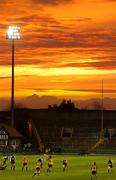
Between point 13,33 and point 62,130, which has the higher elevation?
point 13,33

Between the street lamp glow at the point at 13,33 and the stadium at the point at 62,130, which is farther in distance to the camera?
the stadium at the point at 62,130

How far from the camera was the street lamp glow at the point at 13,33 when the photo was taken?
13835 cm

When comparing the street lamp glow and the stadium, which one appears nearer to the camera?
the street lamp glow

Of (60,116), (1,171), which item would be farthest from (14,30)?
(1,171)

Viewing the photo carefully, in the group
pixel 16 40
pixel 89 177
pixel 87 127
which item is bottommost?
pixel 89 177

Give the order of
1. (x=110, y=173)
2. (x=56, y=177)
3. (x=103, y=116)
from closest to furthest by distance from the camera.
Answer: (x=56, y=177) → (x=110, y=173) → (x=103, y=116)

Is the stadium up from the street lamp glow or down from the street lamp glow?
down

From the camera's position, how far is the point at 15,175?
60875 mm

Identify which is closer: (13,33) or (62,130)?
(13,33)

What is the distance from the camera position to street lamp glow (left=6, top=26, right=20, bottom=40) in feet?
454

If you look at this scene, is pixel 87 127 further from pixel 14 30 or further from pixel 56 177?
pixel 56 177

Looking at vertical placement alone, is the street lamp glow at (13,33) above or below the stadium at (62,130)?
above

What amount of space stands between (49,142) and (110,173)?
8094 centimetres

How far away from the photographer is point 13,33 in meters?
140
